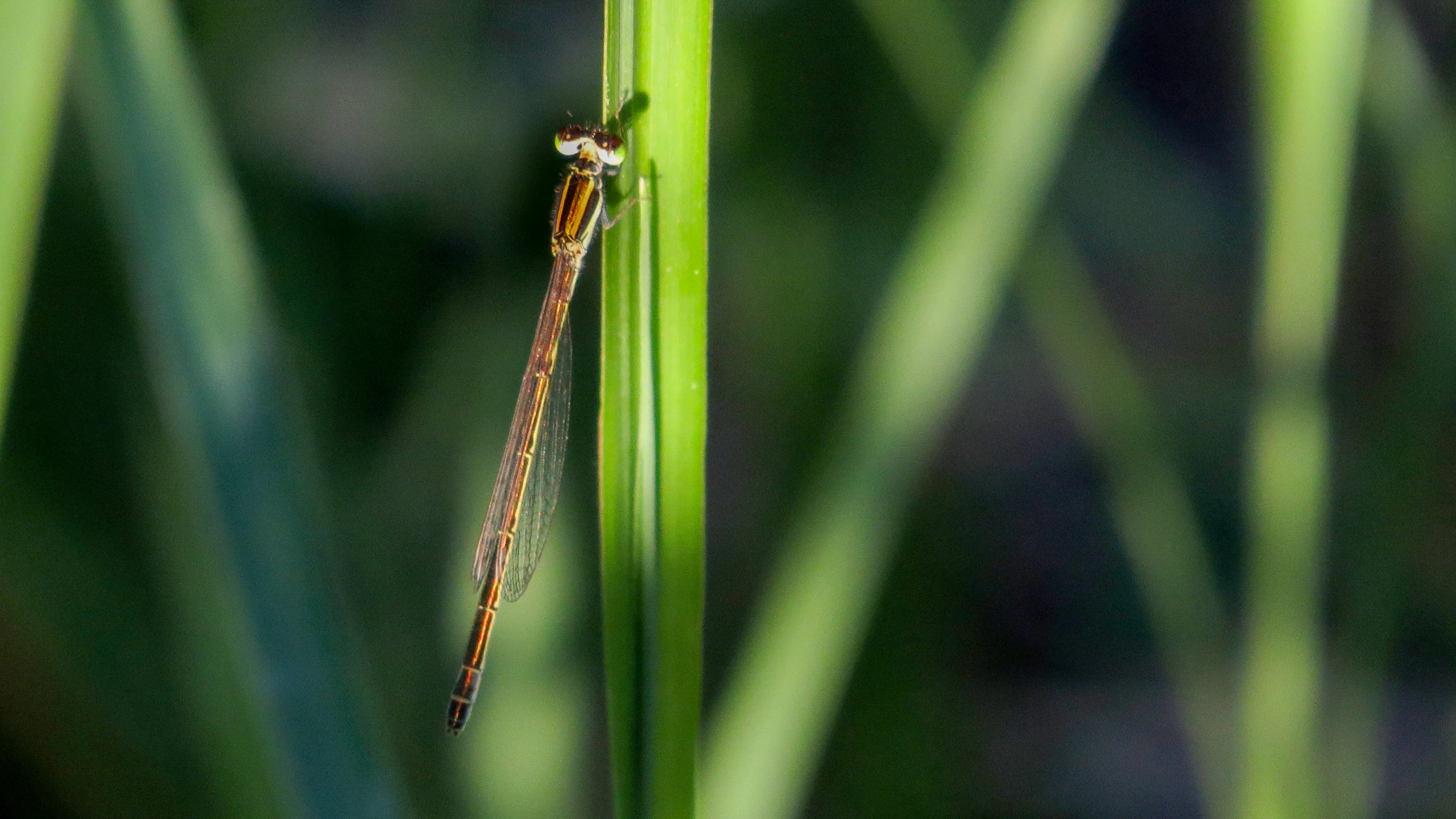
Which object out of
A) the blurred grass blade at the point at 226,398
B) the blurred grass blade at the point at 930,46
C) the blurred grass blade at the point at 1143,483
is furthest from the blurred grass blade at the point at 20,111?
the blurred grass blade at the point at 1143,483

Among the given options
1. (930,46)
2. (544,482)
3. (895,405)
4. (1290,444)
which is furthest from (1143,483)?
(544,482)

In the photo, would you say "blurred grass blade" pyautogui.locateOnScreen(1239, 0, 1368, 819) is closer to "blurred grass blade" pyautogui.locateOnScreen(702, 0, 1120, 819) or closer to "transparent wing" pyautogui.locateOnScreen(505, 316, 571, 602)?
"blurred grass blade" pyautogui.locateOnScreen(702, 0, 1120, 819)

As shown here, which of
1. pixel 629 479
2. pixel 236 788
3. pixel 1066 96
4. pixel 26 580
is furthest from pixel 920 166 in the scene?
pixel 26 580

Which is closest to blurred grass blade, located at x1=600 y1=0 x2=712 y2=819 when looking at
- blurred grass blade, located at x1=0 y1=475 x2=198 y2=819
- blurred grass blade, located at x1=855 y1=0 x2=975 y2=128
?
blurred grass blade, located at x1=855 y1=0 x2=975 y2=128

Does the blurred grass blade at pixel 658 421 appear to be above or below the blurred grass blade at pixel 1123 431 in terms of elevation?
below

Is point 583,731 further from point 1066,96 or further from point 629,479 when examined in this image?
point 1066,96

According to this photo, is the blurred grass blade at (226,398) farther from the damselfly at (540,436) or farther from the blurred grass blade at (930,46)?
the blurred grass blade at (930,46)
